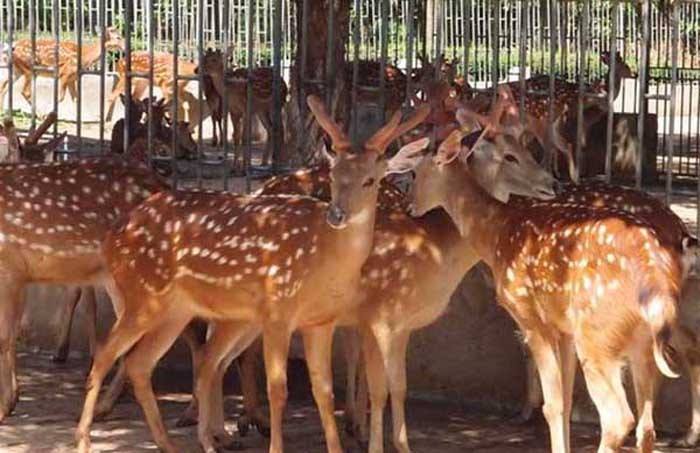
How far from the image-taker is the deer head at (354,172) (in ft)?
26.3

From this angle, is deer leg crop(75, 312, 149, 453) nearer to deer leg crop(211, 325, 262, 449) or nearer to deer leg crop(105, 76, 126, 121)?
deer leg crop(211, 325, 262, 449)

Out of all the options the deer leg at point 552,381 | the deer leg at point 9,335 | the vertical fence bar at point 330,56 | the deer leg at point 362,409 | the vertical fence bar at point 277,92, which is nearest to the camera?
the deer leg at point 552,381

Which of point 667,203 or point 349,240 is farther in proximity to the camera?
point 667,203

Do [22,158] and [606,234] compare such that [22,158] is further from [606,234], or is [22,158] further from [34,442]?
[606,234]

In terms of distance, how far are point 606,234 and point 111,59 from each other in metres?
15.0

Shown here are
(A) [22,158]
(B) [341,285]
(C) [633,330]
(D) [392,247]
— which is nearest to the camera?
(C) [633,330]

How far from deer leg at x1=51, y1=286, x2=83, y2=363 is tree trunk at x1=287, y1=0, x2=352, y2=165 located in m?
1.67

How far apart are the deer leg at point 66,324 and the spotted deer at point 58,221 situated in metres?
1.37

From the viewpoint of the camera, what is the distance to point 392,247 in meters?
8.74

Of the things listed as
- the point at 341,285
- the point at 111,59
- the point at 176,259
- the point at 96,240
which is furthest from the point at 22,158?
the point at 111,59

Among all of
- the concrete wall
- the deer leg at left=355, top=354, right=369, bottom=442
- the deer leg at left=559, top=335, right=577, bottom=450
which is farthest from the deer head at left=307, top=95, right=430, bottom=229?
the concrete wall

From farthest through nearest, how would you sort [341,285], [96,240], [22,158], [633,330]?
[22,158] → [96,240] → [341,285] → [633,330]

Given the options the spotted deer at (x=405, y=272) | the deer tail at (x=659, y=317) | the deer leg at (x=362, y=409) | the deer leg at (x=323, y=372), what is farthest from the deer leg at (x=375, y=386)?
the deer tail at (x=659, y=317)

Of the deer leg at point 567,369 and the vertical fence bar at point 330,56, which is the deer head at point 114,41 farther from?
the deer leg at point 567,369
